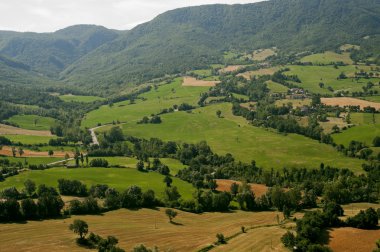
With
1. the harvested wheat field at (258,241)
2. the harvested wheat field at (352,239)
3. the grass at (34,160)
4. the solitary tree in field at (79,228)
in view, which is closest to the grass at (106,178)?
the grass at (34,160)

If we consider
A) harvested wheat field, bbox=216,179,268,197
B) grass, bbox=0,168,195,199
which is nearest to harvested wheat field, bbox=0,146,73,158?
grass, bbox=0,168,195,199

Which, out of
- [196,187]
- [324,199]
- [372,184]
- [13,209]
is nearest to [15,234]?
[13,209]

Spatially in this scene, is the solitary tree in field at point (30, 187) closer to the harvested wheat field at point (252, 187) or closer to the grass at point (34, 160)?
the grass at point (34, 160)

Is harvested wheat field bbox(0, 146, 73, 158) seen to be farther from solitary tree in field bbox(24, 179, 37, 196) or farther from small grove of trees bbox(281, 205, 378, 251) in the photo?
small grove of trees bbox(281, 205, 378, 251)

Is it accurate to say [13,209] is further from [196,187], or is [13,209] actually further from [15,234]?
[196,187]

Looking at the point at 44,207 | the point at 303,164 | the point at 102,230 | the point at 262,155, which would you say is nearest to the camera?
the point at 102,230
